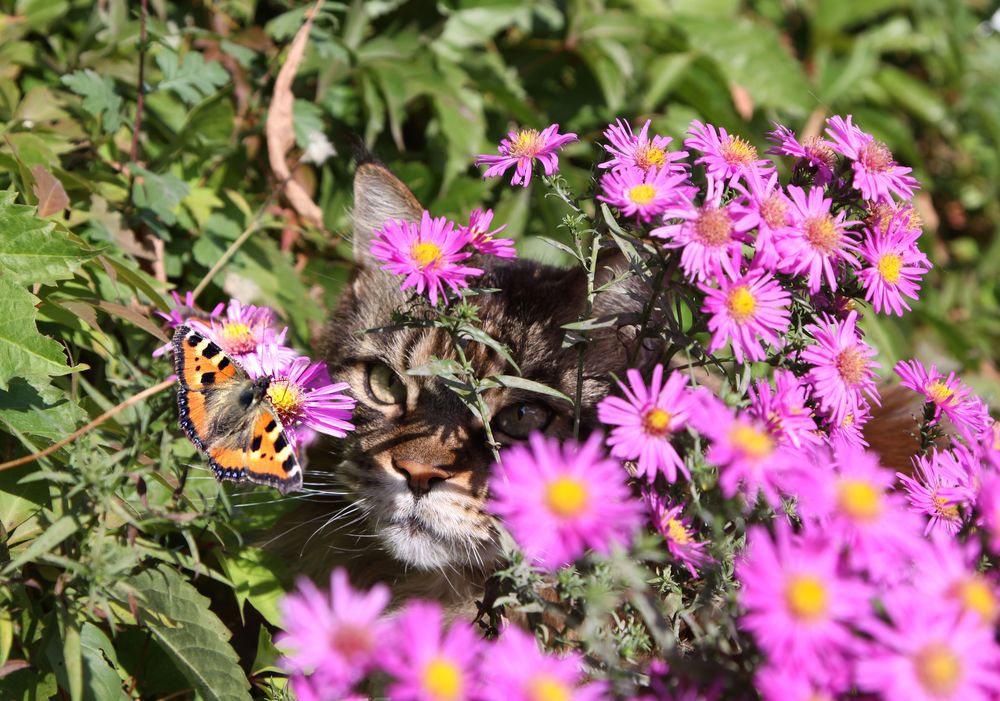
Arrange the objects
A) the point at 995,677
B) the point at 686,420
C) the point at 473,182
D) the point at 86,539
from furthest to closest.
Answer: the point at 473,182 → the point at 86,539 → the point at 686,420 → the point at 995,677

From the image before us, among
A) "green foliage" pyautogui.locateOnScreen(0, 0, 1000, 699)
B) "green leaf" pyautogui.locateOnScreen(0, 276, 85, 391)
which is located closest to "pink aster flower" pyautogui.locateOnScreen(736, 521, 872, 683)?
"green foliage" pyautogui.locateOnScreen(0, 0, 1000, 699)

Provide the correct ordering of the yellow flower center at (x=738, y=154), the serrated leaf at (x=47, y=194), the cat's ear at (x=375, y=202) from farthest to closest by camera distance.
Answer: the cat's ear at (x=375, y=202) → the serrated leaf at (x=47, y=194) → the yellow flower center at (x=738, y=154)

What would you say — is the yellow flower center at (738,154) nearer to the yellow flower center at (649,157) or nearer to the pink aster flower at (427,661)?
the yellow flower center at (649,157)

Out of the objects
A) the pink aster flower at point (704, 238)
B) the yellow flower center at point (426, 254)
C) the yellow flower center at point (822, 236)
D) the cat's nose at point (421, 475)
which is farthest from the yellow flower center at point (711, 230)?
the cat's nose at point (421, 475)

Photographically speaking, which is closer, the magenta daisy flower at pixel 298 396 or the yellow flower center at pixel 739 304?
the yellow flower center at pixel 739 304

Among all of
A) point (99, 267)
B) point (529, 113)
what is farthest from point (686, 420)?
point (529, 113)

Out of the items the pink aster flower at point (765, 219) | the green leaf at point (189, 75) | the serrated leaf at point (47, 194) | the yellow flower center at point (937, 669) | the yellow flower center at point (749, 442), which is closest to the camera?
the yellow flower center at point (937, 669)

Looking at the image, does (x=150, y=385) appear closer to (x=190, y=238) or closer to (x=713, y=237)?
(x=190, y=238)
